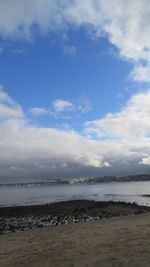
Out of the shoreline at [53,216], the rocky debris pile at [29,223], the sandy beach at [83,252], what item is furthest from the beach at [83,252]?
the shoreline at [53,216]

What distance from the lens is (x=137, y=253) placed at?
39.1ft

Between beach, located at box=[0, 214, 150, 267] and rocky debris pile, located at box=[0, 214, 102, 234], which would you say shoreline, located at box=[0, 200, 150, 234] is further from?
beach, located at box=[0, 214, 150, 267]

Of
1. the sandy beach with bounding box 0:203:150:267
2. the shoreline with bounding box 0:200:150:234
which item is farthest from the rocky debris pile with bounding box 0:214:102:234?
the sandy beach with bounding box 0:203:150:267

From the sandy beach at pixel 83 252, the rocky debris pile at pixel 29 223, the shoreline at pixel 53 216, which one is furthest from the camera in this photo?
the shoreline at pixel 53 216

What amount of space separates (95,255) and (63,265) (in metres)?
1.75

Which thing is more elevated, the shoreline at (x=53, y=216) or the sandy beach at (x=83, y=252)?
the sandy beach at (x=83, y=252)

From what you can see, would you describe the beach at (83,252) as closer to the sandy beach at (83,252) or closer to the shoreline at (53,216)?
the sandy beach at (83,252)

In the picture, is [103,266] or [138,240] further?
[138,240]

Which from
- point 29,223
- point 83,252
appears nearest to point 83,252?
point 83,252

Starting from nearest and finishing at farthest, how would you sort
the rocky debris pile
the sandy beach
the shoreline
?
the sandy beach → the rocky debris pile → the shoreline

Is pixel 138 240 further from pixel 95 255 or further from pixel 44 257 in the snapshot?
pixel 44 257

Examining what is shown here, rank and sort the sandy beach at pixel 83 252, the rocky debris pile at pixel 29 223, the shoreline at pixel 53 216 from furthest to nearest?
the shoreline at pixel 53 216, the rocky debris pile at pixel 29 223, the sandy beach at pixel 83 252

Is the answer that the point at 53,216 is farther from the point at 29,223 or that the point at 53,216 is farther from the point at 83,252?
the point at 83,252

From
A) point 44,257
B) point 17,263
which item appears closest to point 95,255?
point 44,257
